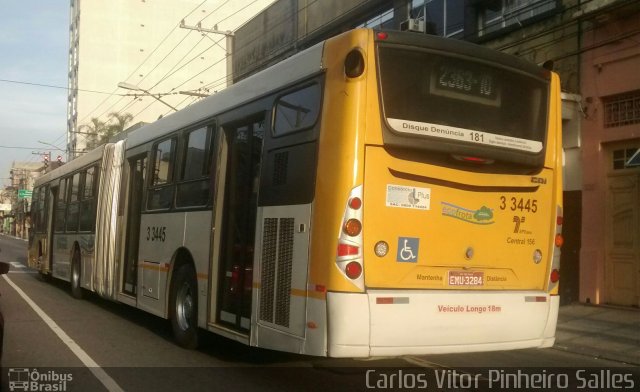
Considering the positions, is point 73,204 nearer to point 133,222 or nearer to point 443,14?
point 133,222

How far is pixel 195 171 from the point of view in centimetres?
816

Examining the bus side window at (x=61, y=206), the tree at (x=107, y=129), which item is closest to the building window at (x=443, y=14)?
the bus side window at (x=61, y=206)

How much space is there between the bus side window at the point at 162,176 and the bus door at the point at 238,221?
180 cm

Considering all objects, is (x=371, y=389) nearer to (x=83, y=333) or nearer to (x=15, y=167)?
(x=83, y=333)

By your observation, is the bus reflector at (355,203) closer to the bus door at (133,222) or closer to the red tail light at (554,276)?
the red tail light at (554,276)

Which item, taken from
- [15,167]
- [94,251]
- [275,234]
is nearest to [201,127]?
[275,234]

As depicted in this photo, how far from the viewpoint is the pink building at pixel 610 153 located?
41.2 feet

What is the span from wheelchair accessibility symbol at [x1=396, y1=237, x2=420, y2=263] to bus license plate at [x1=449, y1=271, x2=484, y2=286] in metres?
0.44

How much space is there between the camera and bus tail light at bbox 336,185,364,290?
5207 millimetres

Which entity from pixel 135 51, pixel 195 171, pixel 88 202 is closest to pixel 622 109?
pixel 195 171

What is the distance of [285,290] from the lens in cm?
571

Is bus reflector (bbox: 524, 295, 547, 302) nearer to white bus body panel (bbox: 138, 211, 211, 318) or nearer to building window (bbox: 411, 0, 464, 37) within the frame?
white bus body panel (bbox: 138, 211, 211, 318)

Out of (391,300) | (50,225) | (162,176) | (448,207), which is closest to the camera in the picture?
(391,300)

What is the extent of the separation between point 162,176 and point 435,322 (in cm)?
522
